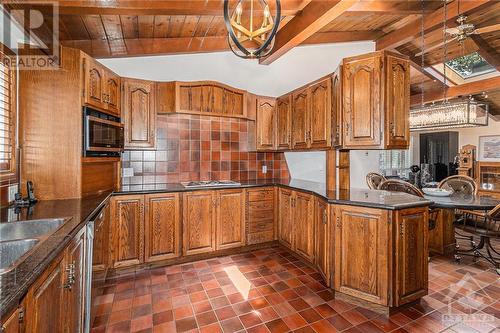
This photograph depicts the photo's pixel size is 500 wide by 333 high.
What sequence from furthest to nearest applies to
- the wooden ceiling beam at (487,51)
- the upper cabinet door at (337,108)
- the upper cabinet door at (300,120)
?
the wooden ceiling beam at (487,51) → the upper cabinet door at (300,120) → the upper cabinet door at (337,108)

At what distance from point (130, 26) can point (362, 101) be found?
2.56m

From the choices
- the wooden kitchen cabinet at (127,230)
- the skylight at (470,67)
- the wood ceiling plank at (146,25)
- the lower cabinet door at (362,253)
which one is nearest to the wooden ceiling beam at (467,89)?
the skylight at (470,67)

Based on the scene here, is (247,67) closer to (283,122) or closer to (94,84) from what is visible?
(283,122)

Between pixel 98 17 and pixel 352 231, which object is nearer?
pixel 352 231

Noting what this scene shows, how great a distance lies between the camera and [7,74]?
1904 mm

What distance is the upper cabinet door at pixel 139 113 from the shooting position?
3.00 m

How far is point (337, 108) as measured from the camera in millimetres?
2613

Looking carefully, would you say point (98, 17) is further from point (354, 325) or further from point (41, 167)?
point (354, 325)

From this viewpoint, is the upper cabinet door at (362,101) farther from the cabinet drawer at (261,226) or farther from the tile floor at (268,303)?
the cabinet drawer at (261,226)

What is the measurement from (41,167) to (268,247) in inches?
108

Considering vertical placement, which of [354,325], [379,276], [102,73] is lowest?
[354,325]

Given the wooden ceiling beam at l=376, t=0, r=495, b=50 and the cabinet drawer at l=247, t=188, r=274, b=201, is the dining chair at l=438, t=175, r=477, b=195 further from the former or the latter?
the cabinet drawer at l=247, t=188, r=274, b=201

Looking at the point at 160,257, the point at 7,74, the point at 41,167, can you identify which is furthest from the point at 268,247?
the point at 7,74

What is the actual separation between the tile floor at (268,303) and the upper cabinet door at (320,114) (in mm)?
1496
